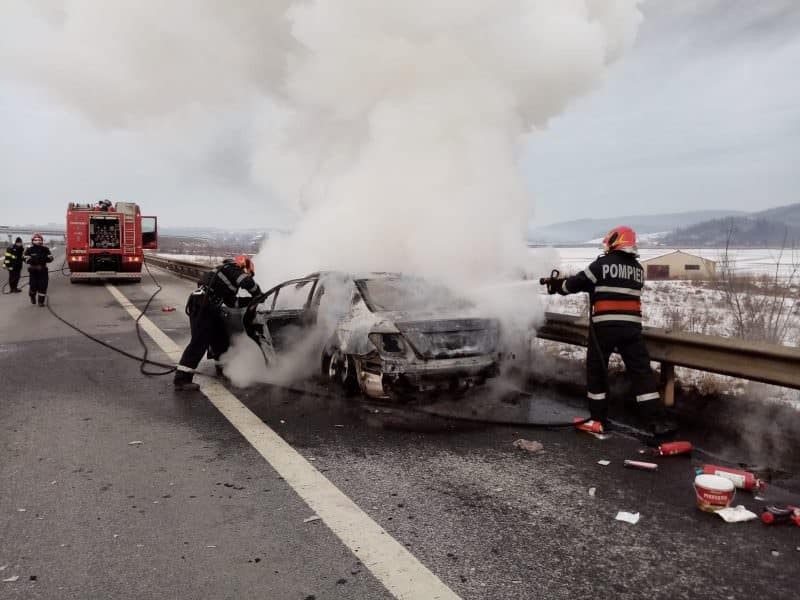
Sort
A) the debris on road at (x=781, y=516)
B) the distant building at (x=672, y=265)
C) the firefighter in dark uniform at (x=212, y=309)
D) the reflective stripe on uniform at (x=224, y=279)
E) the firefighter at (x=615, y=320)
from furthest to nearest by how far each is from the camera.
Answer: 1. the distant building at (x=672, y=265)
2. the reflective stripe on uniform at (x=224, y=279)
3. the firefighter in dark uniform at (x=212, y=309)
4. the firefighter at (x=615, y=320)
5. the debris on road at (x=781, y=516)

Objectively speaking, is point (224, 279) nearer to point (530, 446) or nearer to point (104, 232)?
point (530, 446)

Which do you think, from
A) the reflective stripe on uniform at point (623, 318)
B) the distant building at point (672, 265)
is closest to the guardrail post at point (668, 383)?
the reflective stripe on uniform at point (623, 318)

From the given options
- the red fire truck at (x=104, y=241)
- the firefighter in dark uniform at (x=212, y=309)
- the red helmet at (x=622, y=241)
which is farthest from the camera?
the red fire truck at (x=104, y=241)

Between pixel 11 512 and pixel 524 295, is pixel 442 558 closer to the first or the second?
pixel 11 512

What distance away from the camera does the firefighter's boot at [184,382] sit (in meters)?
6.14

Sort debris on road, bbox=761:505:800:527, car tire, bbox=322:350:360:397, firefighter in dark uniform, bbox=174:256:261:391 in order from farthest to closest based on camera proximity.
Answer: firefighter in dark uniform, bbox=174:256:261:391 < car tire, bbox=322:350:360:397 < debris on road, bbox=761:505:800:527

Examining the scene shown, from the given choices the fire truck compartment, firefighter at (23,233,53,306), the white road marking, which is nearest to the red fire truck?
the fire truck compartment

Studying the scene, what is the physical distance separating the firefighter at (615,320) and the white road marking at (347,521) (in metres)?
2.42

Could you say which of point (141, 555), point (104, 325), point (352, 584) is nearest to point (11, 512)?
point (141, 555)

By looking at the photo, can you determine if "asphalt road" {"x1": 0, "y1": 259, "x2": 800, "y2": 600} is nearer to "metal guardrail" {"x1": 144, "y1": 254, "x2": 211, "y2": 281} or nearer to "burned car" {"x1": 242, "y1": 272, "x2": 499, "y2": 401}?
"burned car" {"x1": 242, "y1": 272, "x2": 499, "y2": 401}

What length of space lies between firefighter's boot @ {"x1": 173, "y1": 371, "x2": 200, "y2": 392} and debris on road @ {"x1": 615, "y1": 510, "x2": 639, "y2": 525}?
14.6 feet

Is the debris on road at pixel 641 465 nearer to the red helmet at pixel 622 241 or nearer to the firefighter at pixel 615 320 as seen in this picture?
the firefighter at pixel 615 320

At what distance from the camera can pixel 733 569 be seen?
262 cm

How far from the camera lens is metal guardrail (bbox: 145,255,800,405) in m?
4.09
